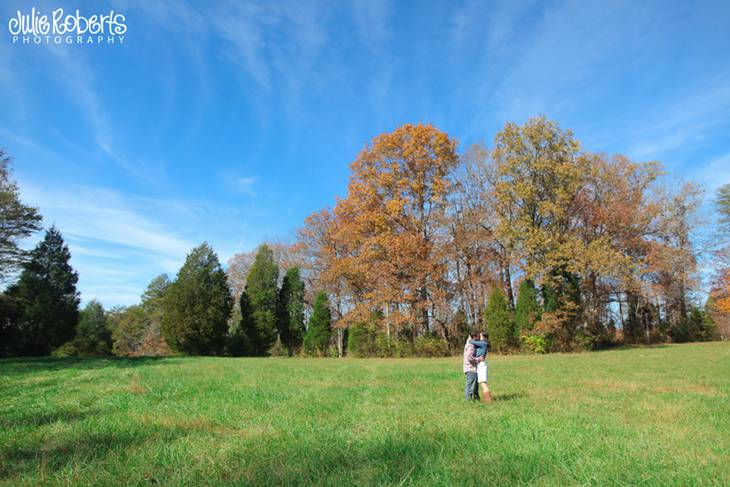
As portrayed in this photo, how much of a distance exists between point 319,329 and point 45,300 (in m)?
19.6

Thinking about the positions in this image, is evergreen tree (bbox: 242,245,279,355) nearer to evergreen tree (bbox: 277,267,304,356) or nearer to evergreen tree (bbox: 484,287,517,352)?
evergreen tree (bbox: 277,267,304,356)

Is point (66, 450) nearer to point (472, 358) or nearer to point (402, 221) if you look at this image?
point (472, 358)

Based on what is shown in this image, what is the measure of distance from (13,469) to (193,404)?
3618 millimetres

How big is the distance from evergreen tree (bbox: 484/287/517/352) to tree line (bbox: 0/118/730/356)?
8 centimetres

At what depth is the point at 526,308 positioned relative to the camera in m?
28.3

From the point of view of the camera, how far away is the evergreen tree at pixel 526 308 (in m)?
28.1

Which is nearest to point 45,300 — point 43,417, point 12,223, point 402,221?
point 12,223

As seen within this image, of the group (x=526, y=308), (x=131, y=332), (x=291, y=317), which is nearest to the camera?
(x=526, y=308)

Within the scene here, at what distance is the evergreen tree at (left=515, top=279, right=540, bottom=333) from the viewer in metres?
28.1

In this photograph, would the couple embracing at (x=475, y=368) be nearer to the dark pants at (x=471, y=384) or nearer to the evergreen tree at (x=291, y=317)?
the dark pants at (x=471, y=384)

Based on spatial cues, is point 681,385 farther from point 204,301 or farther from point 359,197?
point 204,301

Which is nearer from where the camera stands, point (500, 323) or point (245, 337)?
point (500, 323)

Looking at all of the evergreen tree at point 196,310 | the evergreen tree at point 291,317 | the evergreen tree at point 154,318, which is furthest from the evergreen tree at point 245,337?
the evergreen tree at point 154,318

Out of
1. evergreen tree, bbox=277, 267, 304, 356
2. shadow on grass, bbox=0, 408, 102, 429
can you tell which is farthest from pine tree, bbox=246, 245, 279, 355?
shadow on grass, bbox=0, 408, 102, 429
